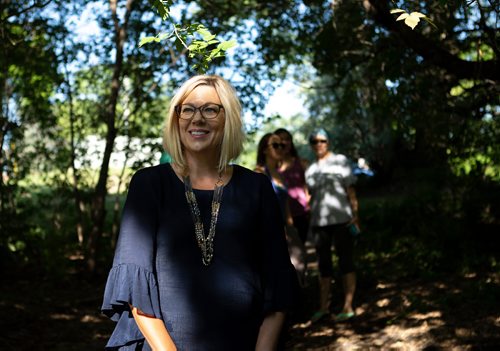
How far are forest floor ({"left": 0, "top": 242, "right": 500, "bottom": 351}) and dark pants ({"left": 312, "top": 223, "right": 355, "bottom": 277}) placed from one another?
0.59m

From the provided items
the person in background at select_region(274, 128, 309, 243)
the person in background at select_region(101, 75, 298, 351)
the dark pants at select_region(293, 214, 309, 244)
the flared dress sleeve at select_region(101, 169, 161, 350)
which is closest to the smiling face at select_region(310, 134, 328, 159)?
the person in background at select_region(274, 128, 309, 243)

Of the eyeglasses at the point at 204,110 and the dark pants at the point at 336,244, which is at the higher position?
the eyeglasses at the point at 204,110

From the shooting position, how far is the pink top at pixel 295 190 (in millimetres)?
7359

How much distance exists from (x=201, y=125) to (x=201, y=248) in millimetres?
455

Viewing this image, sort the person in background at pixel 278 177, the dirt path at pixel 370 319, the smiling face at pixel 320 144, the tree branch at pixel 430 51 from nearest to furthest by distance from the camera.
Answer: the dirt path at pixel 370 319
the tree branch at pixel 430 51
the person in background at pixel 278 177
the smiling face at pixel 320 144

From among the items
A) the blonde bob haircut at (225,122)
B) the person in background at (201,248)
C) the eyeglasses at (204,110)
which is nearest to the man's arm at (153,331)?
the person in background at (201,248)

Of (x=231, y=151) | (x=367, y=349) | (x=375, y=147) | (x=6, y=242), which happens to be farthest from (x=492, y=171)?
(x=375, y=147)

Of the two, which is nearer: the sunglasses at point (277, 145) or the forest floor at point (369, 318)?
the forest floor at point (369, 318)


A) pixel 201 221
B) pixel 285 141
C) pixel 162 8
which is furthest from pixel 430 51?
pixel 201 221

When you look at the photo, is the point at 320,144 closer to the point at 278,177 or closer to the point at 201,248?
the point at 278,177

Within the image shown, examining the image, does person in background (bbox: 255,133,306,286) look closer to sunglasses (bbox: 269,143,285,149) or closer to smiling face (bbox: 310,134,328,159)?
sunglasses (bbox: 269,143,285,149)

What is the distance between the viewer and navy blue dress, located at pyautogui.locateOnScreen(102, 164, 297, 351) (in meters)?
2.30

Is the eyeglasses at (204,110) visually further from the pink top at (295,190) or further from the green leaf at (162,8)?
the pink top at (295,190)

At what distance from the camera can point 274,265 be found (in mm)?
2457
